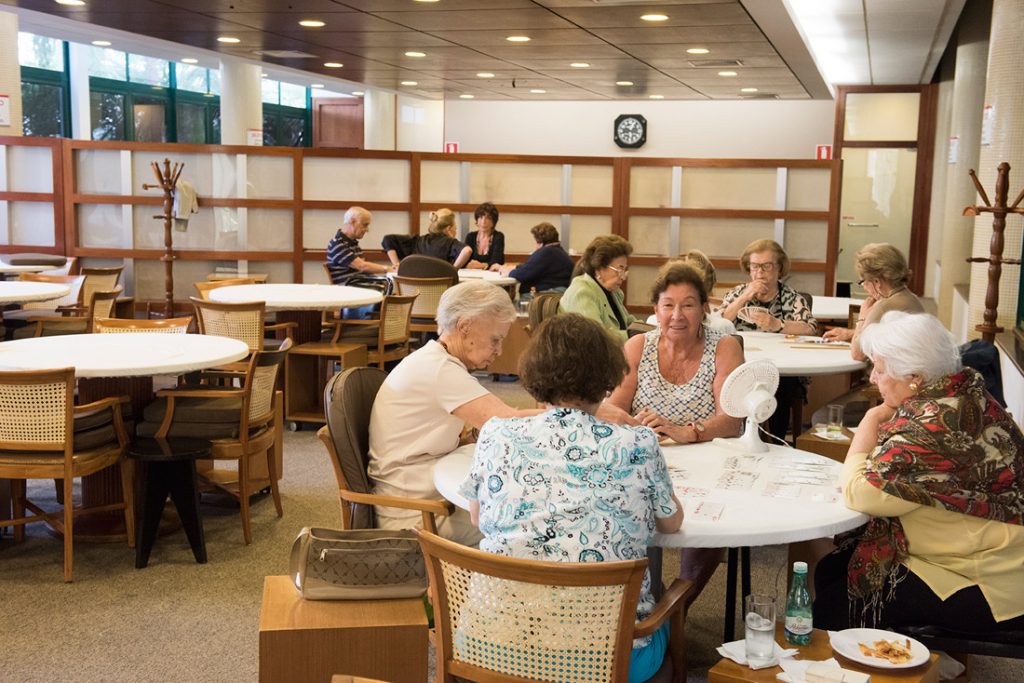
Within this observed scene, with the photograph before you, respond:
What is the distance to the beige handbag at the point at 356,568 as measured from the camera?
110 inches

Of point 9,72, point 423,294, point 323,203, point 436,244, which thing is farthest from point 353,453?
point 9,72

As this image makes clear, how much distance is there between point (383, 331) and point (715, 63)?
541 cm

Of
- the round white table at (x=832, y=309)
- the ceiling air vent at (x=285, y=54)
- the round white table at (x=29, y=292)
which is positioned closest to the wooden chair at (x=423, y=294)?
the round white table at (x=29, y=292)

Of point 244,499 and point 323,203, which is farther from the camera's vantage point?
point 323,203

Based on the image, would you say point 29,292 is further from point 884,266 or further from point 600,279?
point 884,266

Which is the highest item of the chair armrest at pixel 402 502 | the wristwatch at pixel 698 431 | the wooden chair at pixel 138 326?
the wooden chair at pixel 138 326

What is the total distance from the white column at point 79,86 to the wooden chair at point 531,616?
15.6 metres

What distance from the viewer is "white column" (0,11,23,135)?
449 inches

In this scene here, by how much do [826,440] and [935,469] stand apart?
1.33 metres

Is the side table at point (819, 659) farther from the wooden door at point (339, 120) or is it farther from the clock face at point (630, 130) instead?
the wooden door at point (339, 120)

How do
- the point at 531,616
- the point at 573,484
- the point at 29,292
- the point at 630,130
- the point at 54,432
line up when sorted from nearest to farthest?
the point at 531,616, the point at 573,484, the point at 54,432, the point at 29,292, the point at 630,130

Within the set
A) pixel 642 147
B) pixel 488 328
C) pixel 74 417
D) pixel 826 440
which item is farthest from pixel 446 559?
pixel 642 147

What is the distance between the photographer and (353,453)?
3373 mm

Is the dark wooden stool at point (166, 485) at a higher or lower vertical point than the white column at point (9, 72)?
lower
